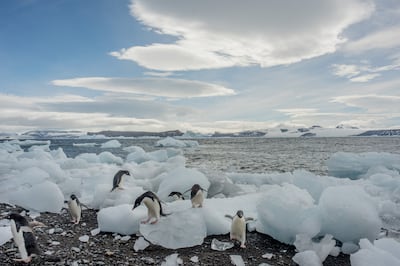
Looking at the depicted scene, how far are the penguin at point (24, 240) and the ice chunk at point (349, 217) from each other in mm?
4421

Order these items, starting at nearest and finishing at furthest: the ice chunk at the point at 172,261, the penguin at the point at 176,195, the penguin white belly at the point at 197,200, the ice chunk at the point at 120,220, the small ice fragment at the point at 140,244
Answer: the ice chunk at the point at 172,261, the small ice fragment at the point at 140,244, the ice chunk at the point at 120,220, the penguin white belly at the point at 197,200, the penguin at the point at 176,195

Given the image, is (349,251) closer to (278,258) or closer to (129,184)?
(278,258)

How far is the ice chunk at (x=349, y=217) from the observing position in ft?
18.2

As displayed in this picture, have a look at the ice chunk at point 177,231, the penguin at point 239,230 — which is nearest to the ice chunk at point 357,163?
the penguin at point 239,230

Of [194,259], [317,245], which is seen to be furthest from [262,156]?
[194,259]

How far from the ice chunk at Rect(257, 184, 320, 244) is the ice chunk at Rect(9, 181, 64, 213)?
169 inches

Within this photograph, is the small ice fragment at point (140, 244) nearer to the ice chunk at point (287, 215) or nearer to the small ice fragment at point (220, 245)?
the small ice fragment at point (220, 245)

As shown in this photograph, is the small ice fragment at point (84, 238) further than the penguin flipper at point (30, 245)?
Yes

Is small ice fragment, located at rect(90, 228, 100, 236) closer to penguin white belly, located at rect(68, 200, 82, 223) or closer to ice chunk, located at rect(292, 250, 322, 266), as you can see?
penguin white belly, located at rect(68, 200, 82, 223)

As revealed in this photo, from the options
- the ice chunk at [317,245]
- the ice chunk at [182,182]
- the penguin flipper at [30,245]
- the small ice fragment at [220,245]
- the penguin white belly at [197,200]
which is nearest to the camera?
the penguin flipper at [30,245]

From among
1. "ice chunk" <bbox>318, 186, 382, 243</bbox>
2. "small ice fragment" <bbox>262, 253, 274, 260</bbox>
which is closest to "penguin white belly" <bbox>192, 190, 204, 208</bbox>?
"small ice fragment" <bbox>262, 253, 274, 260</bbox>

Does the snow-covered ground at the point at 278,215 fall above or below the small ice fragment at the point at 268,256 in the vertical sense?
above

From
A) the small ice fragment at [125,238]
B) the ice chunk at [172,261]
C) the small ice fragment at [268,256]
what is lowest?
the small ice fragment at [268,256]

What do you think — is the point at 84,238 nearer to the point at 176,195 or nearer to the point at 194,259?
the point at 194,259
